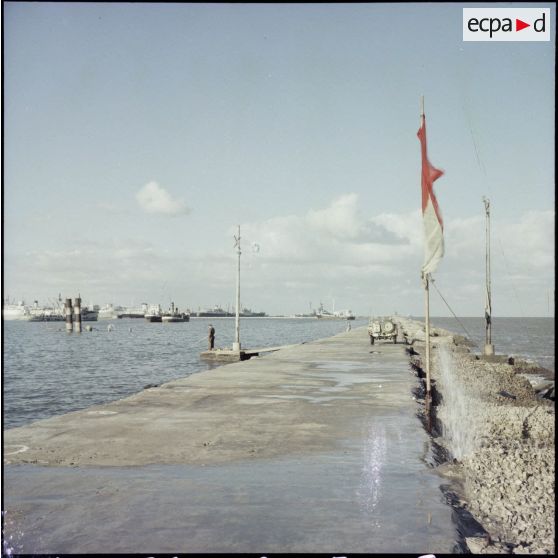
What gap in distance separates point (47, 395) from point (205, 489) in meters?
24.1

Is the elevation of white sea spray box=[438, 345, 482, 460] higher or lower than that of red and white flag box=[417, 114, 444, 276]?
lower

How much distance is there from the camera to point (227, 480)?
648 centimetres

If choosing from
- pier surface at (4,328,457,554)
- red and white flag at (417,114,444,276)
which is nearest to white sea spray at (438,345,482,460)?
pier surface at (4,328,457,554)

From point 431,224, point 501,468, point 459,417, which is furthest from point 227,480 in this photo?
point 459,417

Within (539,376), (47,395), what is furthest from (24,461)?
(539,376)

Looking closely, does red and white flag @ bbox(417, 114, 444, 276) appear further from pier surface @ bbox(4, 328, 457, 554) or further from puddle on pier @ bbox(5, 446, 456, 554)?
puddle on pier @ bbox(5, 446, 456, 554)

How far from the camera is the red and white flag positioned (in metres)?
9.38

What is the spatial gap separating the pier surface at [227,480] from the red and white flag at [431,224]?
8.68 ft

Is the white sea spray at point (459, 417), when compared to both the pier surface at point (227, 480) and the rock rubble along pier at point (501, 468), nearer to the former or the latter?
the rock rubble along pier at point (501, 468)

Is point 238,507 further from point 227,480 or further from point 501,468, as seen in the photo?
point 501,468

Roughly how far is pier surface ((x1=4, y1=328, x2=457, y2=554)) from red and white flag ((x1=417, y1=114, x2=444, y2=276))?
8.68ft

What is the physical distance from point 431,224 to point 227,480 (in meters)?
5.11

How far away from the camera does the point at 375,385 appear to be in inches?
599

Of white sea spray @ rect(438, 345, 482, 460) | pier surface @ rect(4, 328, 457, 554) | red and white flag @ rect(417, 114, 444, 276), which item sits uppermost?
red and white flag @ rect(417, 114, 444, 276)
